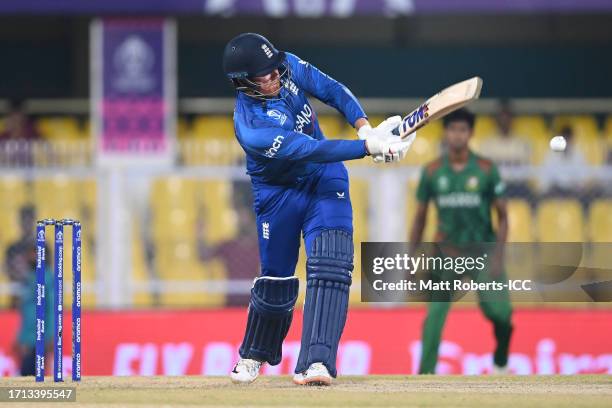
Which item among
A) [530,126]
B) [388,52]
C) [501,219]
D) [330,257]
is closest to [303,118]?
[330,257]

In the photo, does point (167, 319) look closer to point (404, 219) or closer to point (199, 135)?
point (404, 219)

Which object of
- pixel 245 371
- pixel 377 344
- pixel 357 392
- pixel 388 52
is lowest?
pixel 357 392

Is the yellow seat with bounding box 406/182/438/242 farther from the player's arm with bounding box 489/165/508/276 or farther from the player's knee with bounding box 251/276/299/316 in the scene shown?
the player's knee with bounding box 251/276/299/316

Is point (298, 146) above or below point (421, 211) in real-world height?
below

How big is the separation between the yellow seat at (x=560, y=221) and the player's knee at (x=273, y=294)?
15.5 feet

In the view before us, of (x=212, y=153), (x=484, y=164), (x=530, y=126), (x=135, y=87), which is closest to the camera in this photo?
(x=484, y=164)

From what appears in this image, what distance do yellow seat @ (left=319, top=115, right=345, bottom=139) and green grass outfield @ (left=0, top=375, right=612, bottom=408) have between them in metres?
6.96

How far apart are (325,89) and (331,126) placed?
24.0 feet

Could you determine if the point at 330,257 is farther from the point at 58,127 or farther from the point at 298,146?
the point at 58,127

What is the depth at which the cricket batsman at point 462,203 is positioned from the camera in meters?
10.0

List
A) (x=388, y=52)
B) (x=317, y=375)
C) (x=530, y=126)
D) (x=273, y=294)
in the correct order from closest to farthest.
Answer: (x=317, y=375)
(x=273, y=294)
(x=530, y=126)
(x=388, y=52)

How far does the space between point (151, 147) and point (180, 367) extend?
2.99 metres

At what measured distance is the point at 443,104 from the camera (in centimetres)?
661

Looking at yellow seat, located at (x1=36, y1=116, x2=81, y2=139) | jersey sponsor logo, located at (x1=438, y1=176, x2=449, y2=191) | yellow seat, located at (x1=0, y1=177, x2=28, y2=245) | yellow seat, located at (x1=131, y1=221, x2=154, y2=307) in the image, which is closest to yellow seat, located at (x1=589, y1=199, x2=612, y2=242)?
jersey sponsor logo, located at (x1=438, y1=176, x2=449, y2=191)
